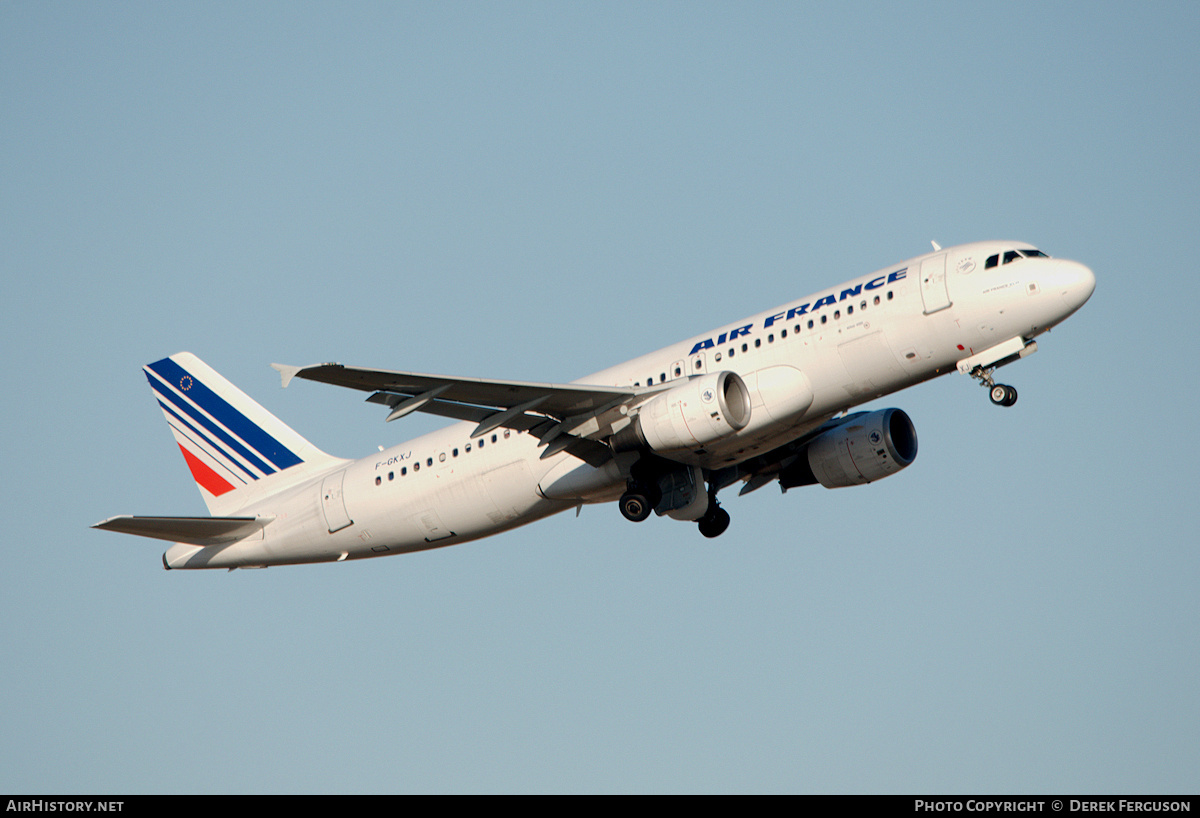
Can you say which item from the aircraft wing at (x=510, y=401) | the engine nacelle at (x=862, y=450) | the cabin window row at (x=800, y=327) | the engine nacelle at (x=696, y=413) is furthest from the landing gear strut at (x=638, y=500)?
the engine nacelle at (x=862, y=450)

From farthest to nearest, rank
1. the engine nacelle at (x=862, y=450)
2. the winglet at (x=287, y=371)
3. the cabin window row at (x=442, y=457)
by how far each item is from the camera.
→ the engine nacelle at (x=862, y=450) < the cabin window row at (x=442, y=457) < the winglet at (x=287, y=371)

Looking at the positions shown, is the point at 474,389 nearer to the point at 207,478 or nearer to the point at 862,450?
the point at 862,450

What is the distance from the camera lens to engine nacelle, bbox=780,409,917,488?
33438 millimetres

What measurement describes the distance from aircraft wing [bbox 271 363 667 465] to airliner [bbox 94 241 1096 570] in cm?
5

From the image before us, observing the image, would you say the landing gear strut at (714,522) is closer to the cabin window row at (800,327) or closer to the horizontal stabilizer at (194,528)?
the cabin window row at (800,327)

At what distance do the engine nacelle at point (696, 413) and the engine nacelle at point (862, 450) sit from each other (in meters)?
5.83

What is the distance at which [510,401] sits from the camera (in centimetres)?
2852

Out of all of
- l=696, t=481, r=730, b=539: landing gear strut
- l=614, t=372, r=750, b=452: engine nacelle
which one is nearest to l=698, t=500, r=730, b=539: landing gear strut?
l=696, t=481, r=730, b=539: landing gear strut

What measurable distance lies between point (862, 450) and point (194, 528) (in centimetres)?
1774

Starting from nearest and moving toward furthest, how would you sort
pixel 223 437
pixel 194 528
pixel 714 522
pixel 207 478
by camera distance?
pixel 194 528
pixel 714 522
pixel 207 478
pixel 223 437

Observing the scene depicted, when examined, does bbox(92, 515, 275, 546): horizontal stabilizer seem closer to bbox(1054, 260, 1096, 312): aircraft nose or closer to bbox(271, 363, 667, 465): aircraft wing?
bbox(271, 363, 667, 465): aircraft wing

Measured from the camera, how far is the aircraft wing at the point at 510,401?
86.1ft

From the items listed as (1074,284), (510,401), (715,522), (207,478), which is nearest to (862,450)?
(715,522)

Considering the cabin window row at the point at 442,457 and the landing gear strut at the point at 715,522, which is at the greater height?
the cabin window row at the point at 442,457
